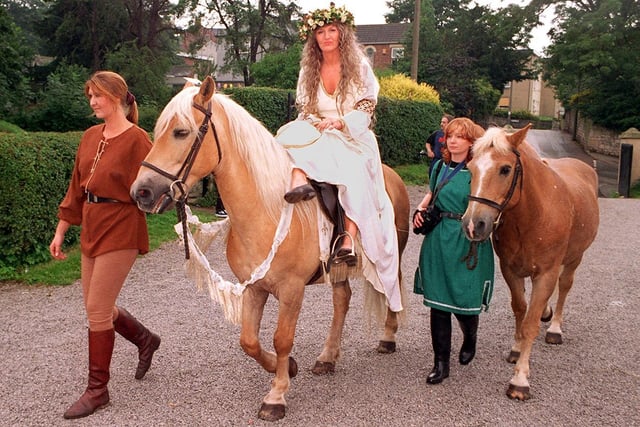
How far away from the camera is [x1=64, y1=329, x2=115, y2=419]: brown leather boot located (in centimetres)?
358

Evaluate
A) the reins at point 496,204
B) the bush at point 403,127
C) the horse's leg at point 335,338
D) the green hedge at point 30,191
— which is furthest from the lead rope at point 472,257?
the bush at point 403,127

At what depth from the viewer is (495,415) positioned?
12.3 ft

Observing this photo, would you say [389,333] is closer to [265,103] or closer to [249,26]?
[265,103]

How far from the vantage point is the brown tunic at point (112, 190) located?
3539 millimetres

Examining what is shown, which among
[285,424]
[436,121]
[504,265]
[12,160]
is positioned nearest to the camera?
[285,424]

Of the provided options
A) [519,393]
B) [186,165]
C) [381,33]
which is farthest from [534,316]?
[381,33]

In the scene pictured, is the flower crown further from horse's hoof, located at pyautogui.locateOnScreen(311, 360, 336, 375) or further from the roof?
the roof

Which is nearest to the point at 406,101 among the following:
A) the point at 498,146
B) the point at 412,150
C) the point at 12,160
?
the point at 412,150

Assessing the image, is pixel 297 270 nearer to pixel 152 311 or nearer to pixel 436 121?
pixel 152 311

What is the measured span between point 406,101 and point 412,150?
5.73ft

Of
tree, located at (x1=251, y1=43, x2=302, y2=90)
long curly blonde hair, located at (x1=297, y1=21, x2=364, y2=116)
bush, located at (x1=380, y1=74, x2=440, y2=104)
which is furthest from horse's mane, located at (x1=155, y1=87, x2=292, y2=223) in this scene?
tree, located at (x1=251, y1=43, x2=302, y2=90)

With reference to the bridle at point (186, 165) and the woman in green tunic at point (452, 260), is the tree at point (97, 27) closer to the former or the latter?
the woman in green tunic at point (452, 260)

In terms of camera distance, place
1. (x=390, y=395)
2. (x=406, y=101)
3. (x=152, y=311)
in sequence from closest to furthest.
→ 1. (x=390, y=395)
2. (x=152, y=311)
3. (x=406, y=101)

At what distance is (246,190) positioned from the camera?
342 cm
